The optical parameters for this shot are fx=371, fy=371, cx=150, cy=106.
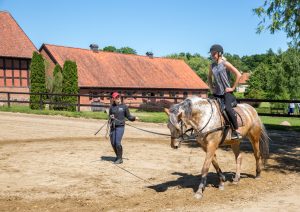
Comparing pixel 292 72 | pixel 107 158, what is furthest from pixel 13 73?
pixel 292 72

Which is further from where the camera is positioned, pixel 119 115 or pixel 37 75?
pixel 37 75

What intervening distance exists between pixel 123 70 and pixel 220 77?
4158 cm

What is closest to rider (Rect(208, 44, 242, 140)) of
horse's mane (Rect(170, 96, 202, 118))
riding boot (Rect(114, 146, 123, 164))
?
horse's mane (Rect(170, 96, 202, 118))

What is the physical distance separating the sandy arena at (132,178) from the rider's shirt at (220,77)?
7.05 feet

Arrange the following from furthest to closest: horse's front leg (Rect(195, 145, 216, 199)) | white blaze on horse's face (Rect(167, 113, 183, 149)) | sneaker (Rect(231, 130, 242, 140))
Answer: sneaker (Rect(231, 130, 242, 140))
horse's front leg (Rect(195, 145, 216, 199))
white blaze on horse's face (Rect(167, 113, 183, 149))

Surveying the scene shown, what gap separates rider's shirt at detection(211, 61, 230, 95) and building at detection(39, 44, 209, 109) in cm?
3344

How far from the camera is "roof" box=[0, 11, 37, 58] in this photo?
41094 millimetres

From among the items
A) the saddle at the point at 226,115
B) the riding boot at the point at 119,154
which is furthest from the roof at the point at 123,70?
the saddle at the point at 226,115

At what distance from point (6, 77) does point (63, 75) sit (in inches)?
390

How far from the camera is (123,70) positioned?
48875 mm

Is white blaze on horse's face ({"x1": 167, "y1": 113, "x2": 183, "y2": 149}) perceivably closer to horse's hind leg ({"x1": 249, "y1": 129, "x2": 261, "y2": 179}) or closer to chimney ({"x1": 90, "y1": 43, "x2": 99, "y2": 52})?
horse's hind leg ({"x1": 249, "y1": 129, "x2": 261, "y2": 179})

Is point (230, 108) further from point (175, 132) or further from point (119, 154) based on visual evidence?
point (119, 154)

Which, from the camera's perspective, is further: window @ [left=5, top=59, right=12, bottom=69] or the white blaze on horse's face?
window @ [left=5, top=59, right=12, bottom=69]

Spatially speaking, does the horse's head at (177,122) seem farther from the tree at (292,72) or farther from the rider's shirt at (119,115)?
the tree at (292,72)
